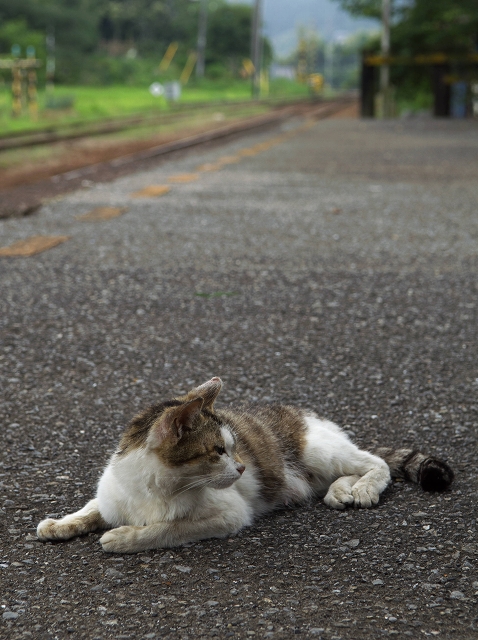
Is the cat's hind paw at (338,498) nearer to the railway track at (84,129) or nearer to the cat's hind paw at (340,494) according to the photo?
the cat's hind paw at (340,494)

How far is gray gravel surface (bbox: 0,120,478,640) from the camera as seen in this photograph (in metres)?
2.48

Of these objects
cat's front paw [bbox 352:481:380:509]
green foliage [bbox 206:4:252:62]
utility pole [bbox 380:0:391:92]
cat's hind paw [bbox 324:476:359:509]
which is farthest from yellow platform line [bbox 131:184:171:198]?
green foliage [bbox 206:4:252:62]

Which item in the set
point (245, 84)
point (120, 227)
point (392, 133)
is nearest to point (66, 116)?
point (392, 133)

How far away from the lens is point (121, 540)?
2744 millimetres

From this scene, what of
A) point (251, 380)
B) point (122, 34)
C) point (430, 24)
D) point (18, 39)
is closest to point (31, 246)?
point (251, 380)

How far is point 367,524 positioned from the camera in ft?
9.74

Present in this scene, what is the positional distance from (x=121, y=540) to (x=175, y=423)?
0.39m

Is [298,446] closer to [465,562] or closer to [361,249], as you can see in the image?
[465,562]

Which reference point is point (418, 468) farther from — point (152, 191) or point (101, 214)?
point (152, 191)

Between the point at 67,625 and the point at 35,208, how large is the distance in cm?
780

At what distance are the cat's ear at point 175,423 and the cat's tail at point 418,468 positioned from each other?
0.93m

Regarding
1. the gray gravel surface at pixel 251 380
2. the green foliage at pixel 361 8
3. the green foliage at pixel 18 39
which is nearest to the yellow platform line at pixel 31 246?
the gray gravel surface at pixel 251 380

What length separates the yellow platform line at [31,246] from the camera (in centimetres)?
734

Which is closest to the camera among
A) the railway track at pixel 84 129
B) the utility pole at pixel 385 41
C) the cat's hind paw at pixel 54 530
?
the cat's hind paw at pixel 54 530
